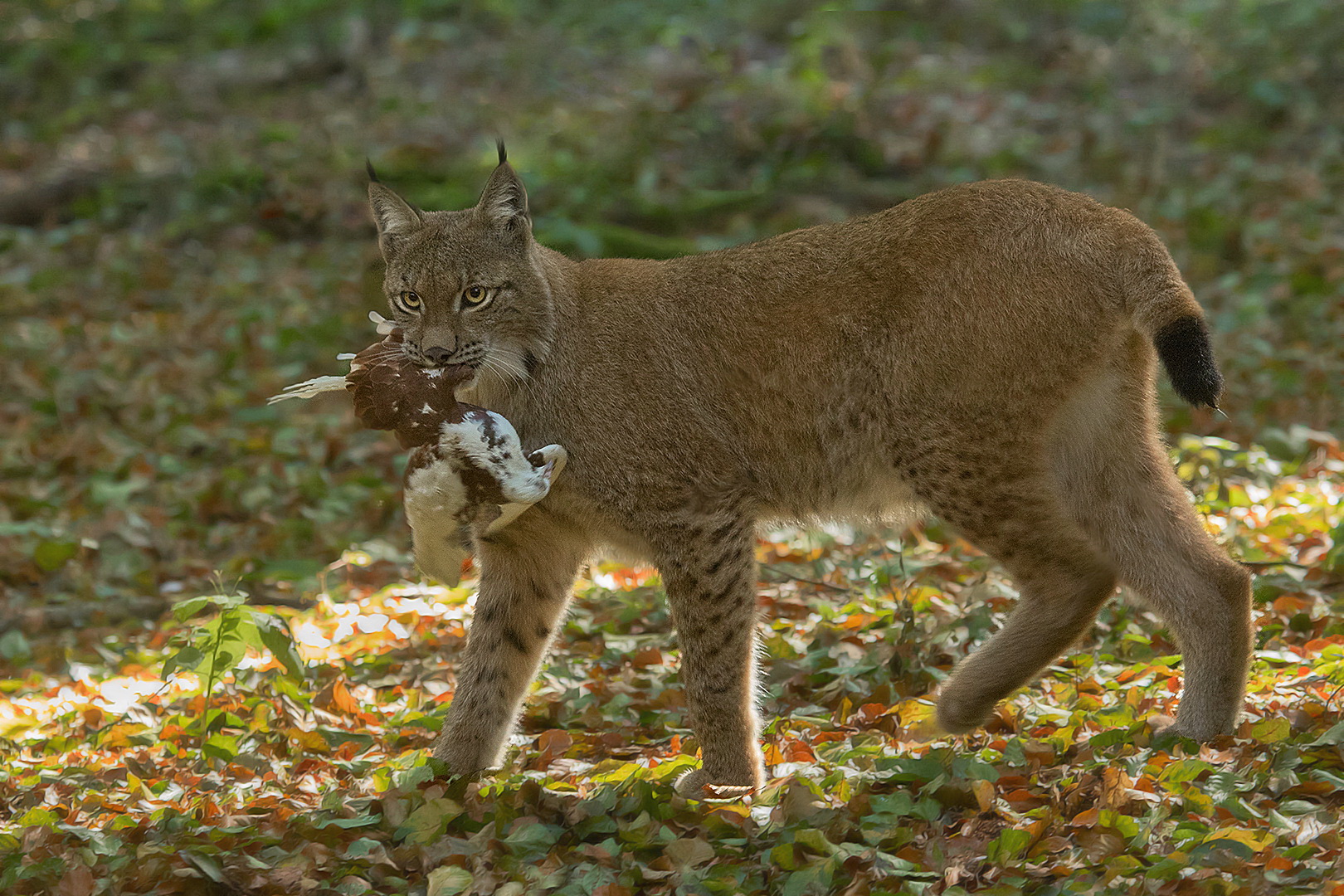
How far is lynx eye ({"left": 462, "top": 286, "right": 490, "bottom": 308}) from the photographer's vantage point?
4641 mm

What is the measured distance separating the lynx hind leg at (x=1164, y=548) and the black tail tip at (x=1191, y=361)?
42 cm

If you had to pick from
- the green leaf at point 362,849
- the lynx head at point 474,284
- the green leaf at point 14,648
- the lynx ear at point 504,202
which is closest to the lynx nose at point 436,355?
the lynx head at point 474,284

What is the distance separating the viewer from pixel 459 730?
4.64 metres

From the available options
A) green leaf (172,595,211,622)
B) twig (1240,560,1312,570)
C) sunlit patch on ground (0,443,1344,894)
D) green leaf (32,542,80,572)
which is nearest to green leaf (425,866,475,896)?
sunlit patch on ground (0,443,1344,894)

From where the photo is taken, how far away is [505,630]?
4.77 m

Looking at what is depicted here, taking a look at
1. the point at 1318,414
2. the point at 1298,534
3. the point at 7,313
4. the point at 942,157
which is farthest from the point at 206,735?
the point at 942,157

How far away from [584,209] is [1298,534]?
6.42 m

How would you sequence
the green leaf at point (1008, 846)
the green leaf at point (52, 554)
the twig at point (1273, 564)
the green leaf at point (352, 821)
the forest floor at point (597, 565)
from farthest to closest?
the green leaf at point (52, 554) → the twig at point (1273, 564) → the green leaf at point (352, 821) → the forest floor at point (597, 565) → the green leaf at point (1008, 846)

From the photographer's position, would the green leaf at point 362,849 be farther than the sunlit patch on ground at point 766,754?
Yes

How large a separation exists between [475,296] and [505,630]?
120 centimetres

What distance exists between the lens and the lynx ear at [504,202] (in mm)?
4727

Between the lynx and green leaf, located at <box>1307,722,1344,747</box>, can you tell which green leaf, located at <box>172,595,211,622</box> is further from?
green leaf, located at <box>1307,722,1344,747</box>

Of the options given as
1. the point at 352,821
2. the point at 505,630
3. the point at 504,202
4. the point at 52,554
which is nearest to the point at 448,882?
the point at 352,821

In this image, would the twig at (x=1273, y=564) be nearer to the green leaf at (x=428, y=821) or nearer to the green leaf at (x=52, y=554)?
the green leaf at (x=428, y=821)
